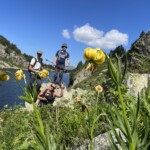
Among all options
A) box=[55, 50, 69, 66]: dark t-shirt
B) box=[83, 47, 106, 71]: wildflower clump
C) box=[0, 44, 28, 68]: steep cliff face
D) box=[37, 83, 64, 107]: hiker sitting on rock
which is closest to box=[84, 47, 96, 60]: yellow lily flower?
box=[83, 47, 106, 71]: wildflower clump

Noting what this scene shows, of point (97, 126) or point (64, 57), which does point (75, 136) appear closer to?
point (97, 126)

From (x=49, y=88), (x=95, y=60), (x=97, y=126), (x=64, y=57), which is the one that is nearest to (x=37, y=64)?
(x=49, y=88)

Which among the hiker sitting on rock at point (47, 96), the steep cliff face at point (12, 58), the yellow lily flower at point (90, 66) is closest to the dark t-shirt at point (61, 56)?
the hiker sitting on rock at point (47, 96)

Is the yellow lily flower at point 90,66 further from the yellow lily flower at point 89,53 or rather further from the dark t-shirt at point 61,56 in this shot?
the dark t-shirt at point 61,56

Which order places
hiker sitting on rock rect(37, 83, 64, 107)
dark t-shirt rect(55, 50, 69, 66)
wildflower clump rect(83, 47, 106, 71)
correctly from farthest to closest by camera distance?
1. dark t-shirt rect(55, 50, 69, 66)
2. hiker sitting on rock rect(37, 83, 64, 107)
3. wildflower clump rect(83, 47, 106, 71)

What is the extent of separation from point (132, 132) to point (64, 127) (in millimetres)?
2667

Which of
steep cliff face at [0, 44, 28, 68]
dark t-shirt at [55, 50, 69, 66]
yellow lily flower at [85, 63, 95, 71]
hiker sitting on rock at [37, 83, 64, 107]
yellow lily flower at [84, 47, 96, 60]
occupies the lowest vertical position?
yellow lily flower at [85, 63, 95, 71]

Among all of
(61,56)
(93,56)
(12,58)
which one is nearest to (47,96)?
(61,56)

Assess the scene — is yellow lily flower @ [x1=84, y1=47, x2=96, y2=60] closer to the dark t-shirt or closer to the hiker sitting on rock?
the hiker sitting on rock

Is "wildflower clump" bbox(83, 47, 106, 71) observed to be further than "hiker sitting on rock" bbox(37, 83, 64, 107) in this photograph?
No

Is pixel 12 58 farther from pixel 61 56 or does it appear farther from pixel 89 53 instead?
pixel 89 53

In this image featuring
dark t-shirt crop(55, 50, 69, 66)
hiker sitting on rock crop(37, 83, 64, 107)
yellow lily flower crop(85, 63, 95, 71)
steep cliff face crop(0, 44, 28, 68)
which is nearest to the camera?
yellow lily flower crop(85, 63, 95, 71)

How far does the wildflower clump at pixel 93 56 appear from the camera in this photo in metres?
2.03

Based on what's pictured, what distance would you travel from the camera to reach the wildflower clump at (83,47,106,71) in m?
2.03
